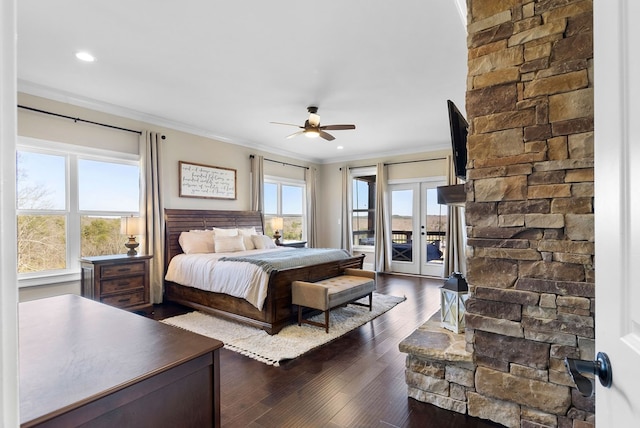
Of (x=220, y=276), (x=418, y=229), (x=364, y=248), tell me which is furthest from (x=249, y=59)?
(x=364, y=248)

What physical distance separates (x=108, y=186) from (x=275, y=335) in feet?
10.4

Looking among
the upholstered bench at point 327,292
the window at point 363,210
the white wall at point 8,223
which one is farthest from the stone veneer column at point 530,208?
the window at point 363,210

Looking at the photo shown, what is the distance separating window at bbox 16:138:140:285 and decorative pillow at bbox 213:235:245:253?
4.03 feet

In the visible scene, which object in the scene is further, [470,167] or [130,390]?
[470,167]

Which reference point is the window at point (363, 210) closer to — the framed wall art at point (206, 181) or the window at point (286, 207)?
the window at point (286, 207)

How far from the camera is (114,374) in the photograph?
935mm

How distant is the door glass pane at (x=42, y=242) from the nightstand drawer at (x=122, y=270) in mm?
719

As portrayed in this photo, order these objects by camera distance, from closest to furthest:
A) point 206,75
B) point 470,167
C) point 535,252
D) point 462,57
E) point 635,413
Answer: point 635,413 < point 535,252 < point 470,167 < point 462,57 < point 206,75

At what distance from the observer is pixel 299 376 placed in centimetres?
253

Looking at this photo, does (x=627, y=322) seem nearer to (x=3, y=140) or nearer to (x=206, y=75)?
(x=3, y=140)

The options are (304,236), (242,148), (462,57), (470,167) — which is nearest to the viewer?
(470,167)

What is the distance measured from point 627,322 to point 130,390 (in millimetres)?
1186

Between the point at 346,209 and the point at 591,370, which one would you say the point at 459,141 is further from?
the point at 346,209

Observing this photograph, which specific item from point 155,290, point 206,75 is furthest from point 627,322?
point 155,290
